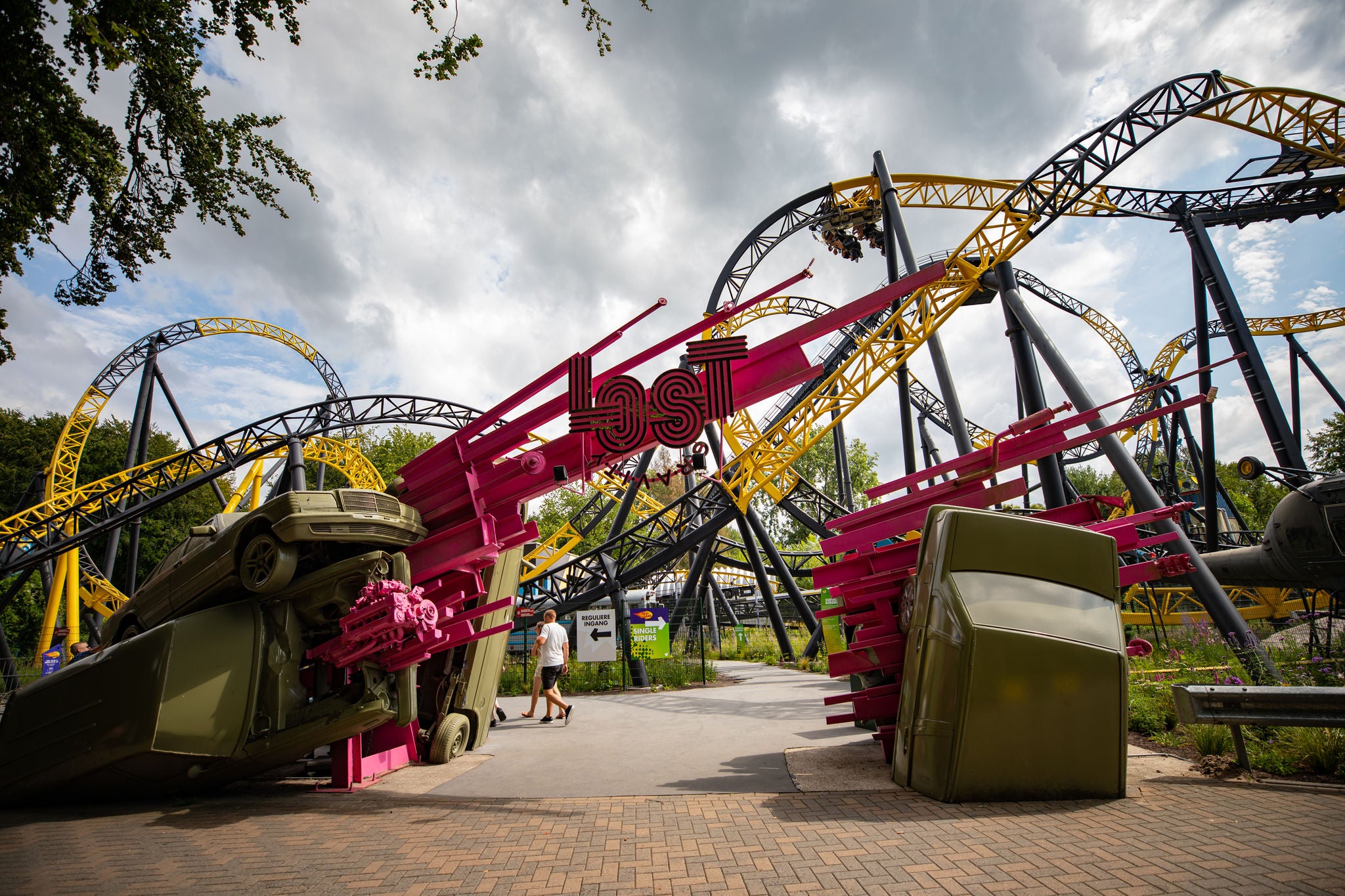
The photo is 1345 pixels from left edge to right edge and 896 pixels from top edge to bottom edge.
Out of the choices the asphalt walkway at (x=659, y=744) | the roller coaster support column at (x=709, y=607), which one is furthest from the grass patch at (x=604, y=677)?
the roller coaster support column at (x=709, y=607)

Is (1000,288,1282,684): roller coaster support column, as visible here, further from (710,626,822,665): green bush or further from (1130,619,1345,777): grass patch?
(710,626,822,665): green bush

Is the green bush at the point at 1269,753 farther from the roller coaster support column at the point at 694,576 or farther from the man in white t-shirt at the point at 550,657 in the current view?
the roller coaster support column at the point at 694,576

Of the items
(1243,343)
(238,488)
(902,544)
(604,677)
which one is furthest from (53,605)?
(1243,343)

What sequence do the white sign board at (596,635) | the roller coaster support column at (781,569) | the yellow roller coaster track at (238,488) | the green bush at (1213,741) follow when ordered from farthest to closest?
the yellow roller coaster track at (238,488) → the roller coaster support column at (781,569) → the white sign board at (596,635) → the green bush at (1213,741)

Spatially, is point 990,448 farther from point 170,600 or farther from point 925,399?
point 925,399

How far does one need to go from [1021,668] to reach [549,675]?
267 inches

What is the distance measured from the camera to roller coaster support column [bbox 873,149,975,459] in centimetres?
1120

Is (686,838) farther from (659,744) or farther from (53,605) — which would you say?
(53,605)

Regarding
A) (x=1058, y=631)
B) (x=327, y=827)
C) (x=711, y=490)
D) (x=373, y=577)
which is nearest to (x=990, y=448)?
(x=1058, y=631)

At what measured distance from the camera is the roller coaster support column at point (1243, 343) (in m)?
10.2

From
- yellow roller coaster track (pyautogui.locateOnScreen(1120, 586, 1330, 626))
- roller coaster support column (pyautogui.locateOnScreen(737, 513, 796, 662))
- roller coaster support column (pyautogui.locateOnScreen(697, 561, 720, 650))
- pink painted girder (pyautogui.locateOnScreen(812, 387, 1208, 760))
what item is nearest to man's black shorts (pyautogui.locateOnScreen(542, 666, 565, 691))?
pink painted girder (pyautogui.locateOnScreen(812, 387, 1208, 760))

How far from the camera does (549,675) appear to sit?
9156mm

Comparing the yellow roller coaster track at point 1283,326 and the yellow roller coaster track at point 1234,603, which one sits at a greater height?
the yellow roller coaster track at point 1283,326

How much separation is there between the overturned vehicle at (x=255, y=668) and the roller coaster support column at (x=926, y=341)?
351 inches
